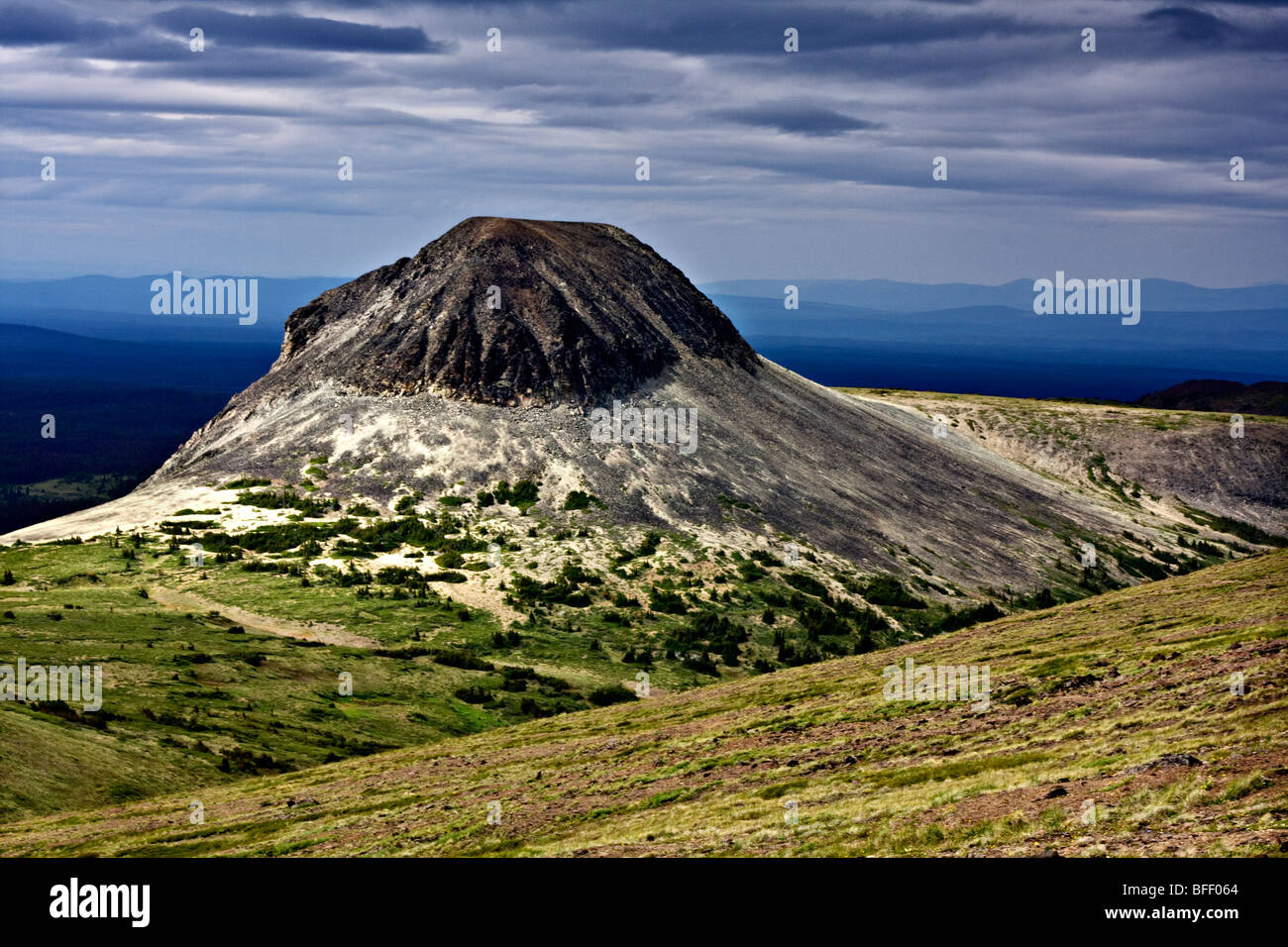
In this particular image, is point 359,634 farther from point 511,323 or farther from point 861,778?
point 511,323

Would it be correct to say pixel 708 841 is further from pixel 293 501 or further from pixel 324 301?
pixel 324 301

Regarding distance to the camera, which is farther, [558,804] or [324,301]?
[324,301]

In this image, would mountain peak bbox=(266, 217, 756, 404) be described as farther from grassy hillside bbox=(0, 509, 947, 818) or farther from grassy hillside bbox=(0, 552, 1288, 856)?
grassy hillside bbox=(0, 552, 1288, 856)

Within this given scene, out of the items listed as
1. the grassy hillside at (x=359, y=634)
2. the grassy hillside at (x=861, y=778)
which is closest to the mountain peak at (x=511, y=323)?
the grassy hillside at (x=359, y=634)

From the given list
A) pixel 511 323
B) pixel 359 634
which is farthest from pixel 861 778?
pixel 511 323

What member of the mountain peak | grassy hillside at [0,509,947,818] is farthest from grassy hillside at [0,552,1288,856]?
the mountain peak

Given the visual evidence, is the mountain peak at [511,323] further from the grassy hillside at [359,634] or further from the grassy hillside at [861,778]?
the grassy hillside at [861,778]
